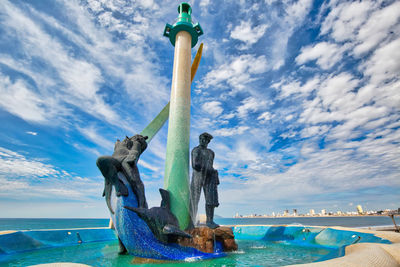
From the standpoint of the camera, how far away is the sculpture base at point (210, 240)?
477 centimetres

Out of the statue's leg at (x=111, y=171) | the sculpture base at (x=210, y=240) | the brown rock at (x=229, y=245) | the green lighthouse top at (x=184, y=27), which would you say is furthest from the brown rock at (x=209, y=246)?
the green lighthouse top at (x=184, y=27)

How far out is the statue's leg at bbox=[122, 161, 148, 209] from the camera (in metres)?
4.70

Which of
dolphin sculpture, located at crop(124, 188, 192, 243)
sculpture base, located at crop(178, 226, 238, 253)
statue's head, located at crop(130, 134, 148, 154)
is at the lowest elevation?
sculpture base, located at crop(178, 226, 238, 253)

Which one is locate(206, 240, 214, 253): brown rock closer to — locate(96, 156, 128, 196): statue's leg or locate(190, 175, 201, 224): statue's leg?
locate(190, 175, 201, 224): statue's leg

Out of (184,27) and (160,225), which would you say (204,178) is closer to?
(160,225)

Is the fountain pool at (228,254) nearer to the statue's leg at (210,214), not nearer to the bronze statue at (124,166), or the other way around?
the statue's leg at (210,214)

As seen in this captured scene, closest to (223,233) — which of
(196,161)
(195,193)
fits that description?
(195,193)

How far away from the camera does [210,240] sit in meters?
4.91

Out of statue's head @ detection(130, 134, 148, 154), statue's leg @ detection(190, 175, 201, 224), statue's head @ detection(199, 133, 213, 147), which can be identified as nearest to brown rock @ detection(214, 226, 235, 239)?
statue's leg @ detection(190, 175, 201, 224)

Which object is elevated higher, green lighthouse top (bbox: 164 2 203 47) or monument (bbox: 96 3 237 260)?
green lighthouse top (bbox: 164 2 203 47)

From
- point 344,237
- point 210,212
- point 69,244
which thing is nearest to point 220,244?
point 210,212

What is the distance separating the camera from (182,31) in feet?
25.5

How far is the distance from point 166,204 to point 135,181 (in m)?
1.17

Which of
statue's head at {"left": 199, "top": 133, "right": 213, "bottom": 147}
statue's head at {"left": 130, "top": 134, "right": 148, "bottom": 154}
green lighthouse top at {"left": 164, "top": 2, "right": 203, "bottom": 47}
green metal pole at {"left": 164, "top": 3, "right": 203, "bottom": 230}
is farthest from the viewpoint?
green lighthouse top at {"left": 164, "top": 2, "right": 203, "bottom": 47}
